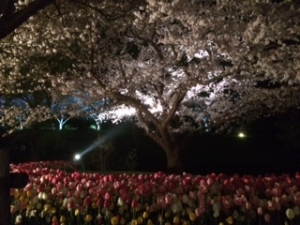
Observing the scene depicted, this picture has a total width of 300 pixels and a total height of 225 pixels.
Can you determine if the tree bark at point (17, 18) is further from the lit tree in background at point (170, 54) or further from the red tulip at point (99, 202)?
the red tulip at point (99, 202)

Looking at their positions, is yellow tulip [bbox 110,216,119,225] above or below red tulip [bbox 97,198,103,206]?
below

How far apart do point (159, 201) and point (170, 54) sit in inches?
249

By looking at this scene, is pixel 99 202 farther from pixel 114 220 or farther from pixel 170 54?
pixel 170 54

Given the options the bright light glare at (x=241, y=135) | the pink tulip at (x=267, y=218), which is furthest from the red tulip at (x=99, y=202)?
the bright light glare at (x=241, y=135)

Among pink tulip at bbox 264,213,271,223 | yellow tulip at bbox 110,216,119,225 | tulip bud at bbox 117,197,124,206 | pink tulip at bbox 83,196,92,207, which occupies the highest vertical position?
pink tulip at bbox 83,196,92,207

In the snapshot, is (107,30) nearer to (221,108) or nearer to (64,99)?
(64,99)

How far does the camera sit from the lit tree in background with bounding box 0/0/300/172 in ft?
28.4

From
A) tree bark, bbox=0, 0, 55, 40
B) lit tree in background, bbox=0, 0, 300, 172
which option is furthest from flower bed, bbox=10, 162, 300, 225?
lit tree in background, bbox=0, 0, 300, 172

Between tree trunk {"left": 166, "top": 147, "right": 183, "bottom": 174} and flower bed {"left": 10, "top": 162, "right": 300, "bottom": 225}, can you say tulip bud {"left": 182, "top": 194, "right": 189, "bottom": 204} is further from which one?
tree trunk {"left": 166, "top": 147, "right": 183, "bottom": 174}

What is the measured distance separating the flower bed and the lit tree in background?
2.63 metres

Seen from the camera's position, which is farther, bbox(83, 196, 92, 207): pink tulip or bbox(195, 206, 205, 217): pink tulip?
bbox(83, 196, 92, 207): pink tulip

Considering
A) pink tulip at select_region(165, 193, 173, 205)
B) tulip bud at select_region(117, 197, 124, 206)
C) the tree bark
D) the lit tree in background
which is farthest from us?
the lit tree in background

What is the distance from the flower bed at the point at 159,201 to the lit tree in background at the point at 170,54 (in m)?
2.63

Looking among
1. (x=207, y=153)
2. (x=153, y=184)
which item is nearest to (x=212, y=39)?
(x=153, y=184)
